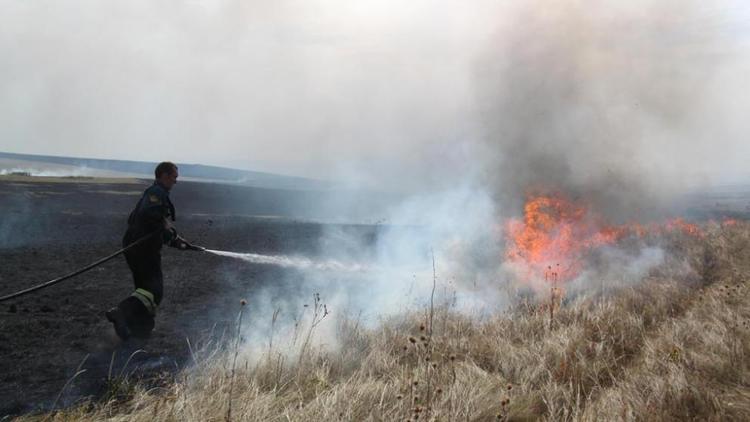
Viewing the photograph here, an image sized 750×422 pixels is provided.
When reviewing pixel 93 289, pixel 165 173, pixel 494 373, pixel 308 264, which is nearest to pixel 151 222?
pixel 165 173

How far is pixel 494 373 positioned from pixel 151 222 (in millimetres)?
4275

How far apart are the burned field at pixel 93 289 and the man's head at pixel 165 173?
1.95 metres

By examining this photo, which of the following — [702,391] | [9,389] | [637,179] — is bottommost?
[9,389]

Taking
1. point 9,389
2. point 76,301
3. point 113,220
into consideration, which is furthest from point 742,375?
point 113,220

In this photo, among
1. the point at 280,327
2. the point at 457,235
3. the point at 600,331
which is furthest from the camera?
the point at 457,235

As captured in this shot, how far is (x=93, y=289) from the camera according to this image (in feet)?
28.0

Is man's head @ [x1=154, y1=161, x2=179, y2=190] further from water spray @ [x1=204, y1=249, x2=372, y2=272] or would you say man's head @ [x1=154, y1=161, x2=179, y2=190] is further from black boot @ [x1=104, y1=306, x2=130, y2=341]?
water spray @ [x1=204, y1=249, x2=372, y2=272]

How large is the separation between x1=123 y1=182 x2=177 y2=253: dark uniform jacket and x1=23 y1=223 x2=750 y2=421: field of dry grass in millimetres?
1487

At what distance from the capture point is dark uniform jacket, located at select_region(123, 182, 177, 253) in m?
5.83

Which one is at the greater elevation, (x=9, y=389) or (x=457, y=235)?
(x=457, y=235)

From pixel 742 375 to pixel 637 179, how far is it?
1114 cm

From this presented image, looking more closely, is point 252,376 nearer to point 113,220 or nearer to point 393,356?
point 393,356

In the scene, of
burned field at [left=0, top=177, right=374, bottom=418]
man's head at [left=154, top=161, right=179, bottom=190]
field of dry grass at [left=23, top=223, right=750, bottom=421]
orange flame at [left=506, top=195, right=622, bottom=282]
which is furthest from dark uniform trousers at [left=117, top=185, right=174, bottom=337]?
orange flame at [left=506, top=195, right=622, bottom=282]

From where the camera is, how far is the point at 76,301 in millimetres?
7691
